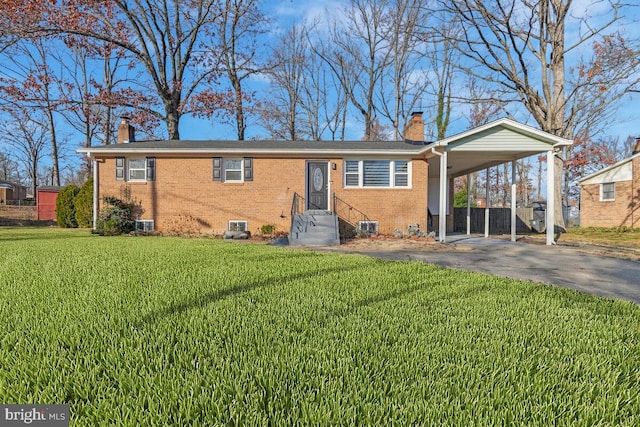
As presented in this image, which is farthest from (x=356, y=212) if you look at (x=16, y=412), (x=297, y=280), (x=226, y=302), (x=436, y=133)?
(x=436, y=133)

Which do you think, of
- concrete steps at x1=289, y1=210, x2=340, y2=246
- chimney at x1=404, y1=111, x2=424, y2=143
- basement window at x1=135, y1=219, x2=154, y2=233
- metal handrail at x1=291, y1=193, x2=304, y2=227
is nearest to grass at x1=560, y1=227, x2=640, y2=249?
chimney at x1=404, y1=111, x2=424, y2=143

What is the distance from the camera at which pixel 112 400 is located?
166 cm

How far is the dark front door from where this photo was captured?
42.4ft

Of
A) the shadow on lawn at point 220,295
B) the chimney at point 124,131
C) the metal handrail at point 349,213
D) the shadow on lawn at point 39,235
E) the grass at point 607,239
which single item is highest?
the chimney at point 124,131

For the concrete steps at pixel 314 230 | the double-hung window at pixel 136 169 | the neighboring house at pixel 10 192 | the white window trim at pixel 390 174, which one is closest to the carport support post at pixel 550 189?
the white window trim at pixel 390 174

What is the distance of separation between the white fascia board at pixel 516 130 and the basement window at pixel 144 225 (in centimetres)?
1100

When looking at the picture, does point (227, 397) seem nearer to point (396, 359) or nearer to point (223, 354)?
point (223, 354)

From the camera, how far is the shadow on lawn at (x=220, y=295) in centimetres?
292

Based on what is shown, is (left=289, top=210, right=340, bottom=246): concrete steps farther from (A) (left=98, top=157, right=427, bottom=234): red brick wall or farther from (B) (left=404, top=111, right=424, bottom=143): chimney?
(B) (left=404, top=111, right=424, bottom=143): chimney

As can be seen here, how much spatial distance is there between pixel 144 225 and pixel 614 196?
24227mm

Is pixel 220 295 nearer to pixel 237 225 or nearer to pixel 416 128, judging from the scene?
pixel 237 225

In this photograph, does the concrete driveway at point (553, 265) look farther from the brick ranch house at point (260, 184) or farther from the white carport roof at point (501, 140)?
the brick ranch house at point (260, 184)

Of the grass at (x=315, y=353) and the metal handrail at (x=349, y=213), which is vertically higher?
the metal handrail at (x=349, y=213)

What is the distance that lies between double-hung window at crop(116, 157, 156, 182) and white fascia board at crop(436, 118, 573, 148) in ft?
34.9
